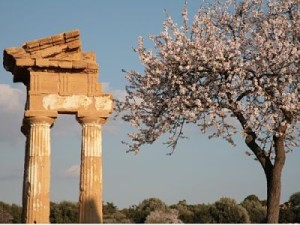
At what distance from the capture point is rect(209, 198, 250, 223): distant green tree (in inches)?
2498

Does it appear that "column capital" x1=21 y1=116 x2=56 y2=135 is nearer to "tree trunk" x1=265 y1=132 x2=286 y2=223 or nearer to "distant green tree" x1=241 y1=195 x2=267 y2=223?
"tree trunk" x1=265 y1=132 x2=286 y2=223

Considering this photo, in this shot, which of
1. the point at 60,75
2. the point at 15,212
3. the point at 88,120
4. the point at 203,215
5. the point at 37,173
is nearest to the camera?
the point at 37,173

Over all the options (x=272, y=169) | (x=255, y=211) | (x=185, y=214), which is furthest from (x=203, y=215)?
(x=272, y=169)

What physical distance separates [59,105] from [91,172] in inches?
108

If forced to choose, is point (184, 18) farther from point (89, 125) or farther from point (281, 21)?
point (89, 125)

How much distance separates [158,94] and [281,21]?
19.2 feet

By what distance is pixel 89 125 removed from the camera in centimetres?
2191

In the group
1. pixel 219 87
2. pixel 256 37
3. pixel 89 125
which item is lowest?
pixel 89 125

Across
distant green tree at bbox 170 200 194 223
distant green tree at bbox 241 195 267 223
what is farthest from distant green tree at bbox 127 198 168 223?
distant green tree at bbox 241 195 267 223

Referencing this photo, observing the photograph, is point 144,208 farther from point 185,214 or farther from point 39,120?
point 39,120

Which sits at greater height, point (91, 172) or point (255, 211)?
point (255, 211)

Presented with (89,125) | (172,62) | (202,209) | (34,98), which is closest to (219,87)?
(172,62)

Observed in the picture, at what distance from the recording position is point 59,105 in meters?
22.0


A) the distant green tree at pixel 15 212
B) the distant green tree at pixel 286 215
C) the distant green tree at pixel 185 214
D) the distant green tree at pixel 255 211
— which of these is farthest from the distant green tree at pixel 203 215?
the distant green tree at pixel 15 212
